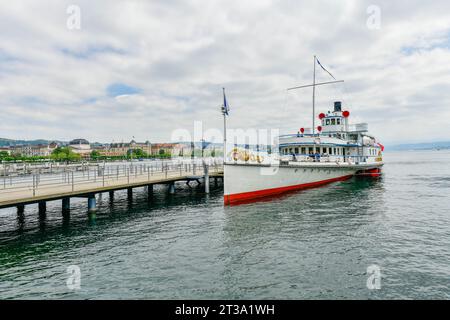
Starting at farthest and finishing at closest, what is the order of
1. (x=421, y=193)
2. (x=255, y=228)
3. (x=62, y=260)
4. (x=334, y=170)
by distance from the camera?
(x=334, y=170), (x=421, y=193), (x=255, y=228), (x=62, y=260)

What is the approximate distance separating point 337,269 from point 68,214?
17335 millimetres

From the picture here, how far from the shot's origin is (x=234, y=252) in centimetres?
1180

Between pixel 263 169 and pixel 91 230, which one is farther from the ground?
pixel 263 169

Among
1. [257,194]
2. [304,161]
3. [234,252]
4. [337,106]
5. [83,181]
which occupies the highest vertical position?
[337,106]

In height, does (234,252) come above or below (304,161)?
below

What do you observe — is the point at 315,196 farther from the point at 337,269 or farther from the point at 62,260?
the point at 62,260

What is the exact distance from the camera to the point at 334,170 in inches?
1272

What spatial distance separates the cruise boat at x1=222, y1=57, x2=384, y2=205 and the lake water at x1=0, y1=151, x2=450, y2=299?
2.17 m

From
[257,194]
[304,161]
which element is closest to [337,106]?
[304,161]

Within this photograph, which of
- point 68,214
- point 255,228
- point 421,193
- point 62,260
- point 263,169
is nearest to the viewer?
point 62,260

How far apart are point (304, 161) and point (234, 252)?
61.9 ft

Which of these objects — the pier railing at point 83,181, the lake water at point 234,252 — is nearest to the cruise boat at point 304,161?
the lake water at point 234,252

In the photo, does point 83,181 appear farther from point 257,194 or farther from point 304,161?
point 304,161
